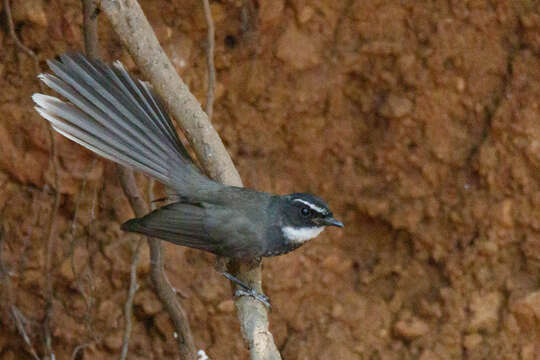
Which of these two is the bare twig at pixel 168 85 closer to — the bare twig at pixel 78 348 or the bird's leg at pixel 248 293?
the bird's leg at pixel 248 293

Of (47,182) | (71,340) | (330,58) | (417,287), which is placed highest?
(330,58)

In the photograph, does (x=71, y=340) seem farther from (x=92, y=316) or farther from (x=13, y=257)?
(x=13, y=257)

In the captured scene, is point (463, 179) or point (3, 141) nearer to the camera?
point (3, 141)

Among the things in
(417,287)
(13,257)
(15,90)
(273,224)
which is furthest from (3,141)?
(417,287)

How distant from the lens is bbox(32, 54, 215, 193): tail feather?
467cm

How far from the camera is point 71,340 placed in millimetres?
6379

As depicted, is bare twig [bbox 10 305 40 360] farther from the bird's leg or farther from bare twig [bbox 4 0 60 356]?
the bird's leg

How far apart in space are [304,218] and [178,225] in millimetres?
723

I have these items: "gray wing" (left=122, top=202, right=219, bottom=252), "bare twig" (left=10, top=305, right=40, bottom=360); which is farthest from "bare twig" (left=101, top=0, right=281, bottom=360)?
"bare twig" (left=10, top=305, right=40, bottom=360)

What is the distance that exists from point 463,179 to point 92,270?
2883mm

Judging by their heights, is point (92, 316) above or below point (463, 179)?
below

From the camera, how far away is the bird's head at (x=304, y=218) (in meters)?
4.96

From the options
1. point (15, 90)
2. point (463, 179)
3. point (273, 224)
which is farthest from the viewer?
point (463, 179)

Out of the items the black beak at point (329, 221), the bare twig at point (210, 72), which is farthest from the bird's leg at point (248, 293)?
the bare twig at point (210, 72)
